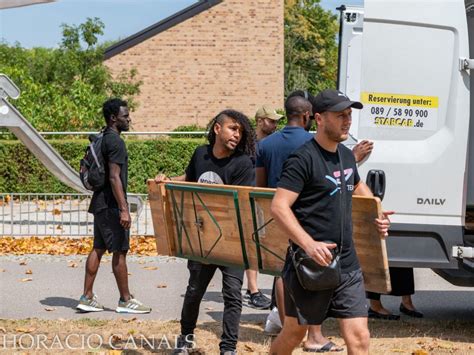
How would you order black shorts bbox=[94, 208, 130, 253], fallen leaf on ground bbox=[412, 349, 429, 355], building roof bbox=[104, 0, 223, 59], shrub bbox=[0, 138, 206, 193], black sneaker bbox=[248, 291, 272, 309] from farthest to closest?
building roof bbox=[104, 0, 223, 59] < shrub bbox=[0, 138, 206, 193] < black sneaker bbox=[248, 291, 272, 309] < black shorts bbox=[94, 208, 130, 253] < fallen leaf on ground bbox=[412, 349, 429, 355]

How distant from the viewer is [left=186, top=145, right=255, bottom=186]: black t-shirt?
6.98 metres

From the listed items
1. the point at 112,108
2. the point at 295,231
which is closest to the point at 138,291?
the point at 112,108

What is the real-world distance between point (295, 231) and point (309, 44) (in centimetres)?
5834

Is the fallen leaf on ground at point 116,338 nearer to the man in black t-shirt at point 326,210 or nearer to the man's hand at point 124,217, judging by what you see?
the man's hand at point 124,217

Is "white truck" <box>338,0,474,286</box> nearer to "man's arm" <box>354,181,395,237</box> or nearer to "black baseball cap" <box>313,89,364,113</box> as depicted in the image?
"man's arm" <box>354,181,395,237</box>

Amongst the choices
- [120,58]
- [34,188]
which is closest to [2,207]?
[34,188]

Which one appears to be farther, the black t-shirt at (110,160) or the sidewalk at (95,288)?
the sidewalk at (95,288)

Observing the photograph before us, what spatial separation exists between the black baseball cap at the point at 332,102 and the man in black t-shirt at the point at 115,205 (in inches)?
140

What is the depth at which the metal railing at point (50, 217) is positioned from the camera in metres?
15.3

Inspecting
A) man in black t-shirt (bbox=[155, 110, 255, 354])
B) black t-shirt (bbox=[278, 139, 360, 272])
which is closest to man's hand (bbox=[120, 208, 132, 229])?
man in black t-shirt (bbox=[155, 110, 255, 354])

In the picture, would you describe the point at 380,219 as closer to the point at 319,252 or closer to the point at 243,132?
the point at 319,252

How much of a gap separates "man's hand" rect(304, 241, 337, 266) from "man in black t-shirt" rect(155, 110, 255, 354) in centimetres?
174

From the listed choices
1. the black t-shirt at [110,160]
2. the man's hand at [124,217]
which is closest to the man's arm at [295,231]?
the man's hand at [124,217]

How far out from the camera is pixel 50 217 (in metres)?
16.2
